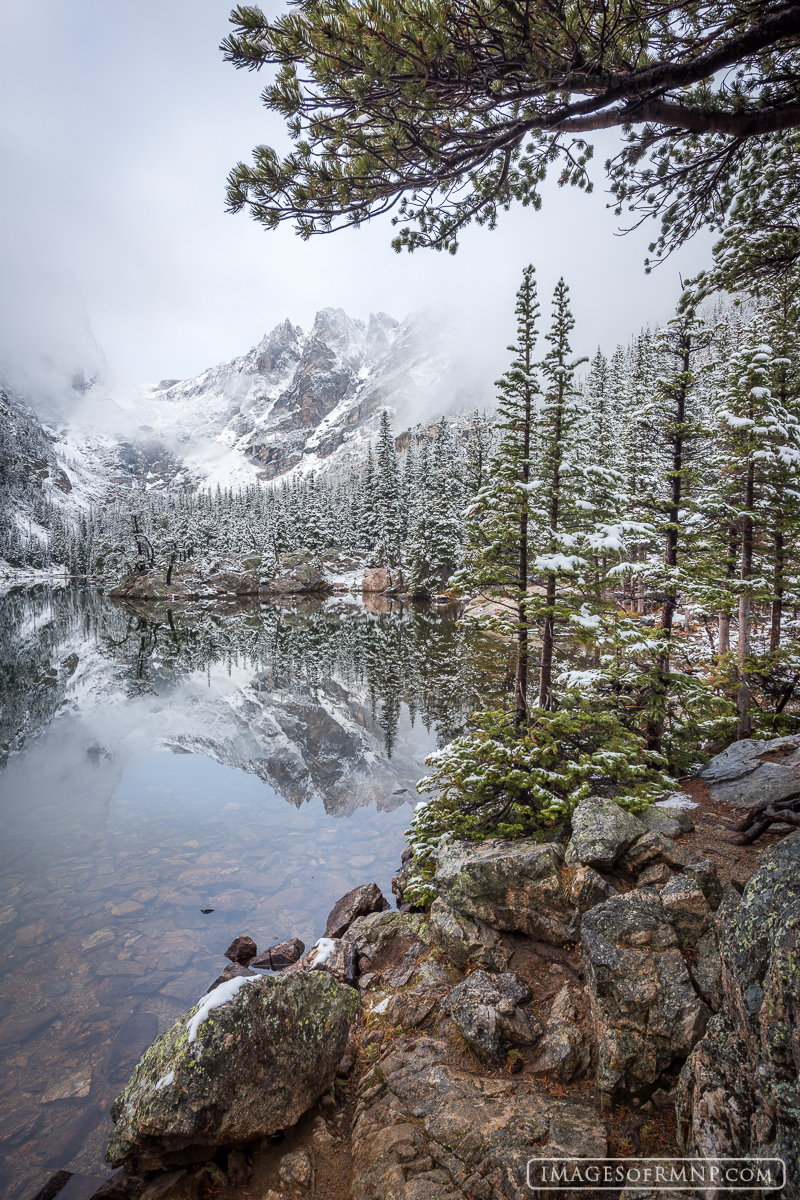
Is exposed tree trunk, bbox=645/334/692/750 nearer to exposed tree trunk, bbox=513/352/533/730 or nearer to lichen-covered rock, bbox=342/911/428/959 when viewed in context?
exposed tree trunk, bbox=513/352/533/730

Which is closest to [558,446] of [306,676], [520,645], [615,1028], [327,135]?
[520,645]

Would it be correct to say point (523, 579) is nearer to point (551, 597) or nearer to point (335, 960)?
point (551, 597)

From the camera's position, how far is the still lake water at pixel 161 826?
22.0ft

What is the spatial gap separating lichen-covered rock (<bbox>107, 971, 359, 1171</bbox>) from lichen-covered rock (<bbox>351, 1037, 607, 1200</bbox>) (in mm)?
626

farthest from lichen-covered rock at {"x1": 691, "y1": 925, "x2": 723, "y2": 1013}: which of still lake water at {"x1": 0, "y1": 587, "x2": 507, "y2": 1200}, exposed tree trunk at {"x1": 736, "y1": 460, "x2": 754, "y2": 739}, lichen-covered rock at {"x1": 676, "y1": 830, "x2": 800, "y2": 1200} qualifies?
exposed tree trunk at {"x1": 736, "y1": 460, "x2": 754, "y2": 739}

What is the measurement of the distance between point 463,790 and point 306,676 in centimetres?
1978

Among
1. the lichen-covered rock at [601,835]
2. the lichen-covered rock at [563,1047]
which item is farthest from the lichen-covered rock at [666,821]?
the lichen-covered rock at [563,1047]

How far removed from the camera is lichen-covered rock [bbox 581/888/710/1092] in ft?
12.2

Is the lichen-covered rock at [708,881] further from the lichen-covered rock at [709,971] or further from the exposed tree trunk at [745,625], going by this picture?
the exposed tree trunk at [745,625]

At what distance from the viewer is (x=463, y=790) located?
29.0 feet

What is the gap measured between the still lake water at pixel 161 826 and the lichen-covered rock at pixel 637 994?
5.86 meters

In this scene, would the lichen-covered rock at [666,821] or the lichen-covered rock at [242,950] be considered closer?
the lichen-covered rock at [666,821]

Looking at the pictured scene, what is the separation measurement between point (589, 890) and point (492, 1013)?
1649 millimetres

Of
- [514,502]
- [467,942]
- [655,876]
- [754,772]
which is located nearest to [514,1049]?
[467,942]
